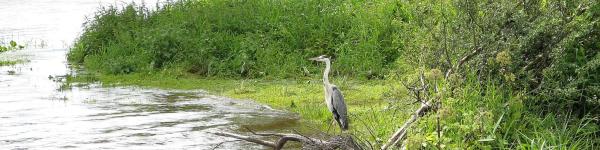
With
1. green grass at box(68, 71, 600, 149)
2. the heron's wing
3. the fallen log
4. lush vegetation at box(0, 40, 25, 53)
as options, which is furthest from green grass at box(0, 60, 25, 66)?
the fallen log

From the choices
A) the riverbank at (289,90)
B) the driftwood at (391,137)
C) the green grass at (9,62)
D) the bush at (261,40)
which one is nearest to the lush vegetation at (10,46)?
the green grass at (9,62)

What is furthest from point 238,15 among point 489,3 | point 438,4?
point 489,3

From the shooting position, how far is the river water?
983 cm

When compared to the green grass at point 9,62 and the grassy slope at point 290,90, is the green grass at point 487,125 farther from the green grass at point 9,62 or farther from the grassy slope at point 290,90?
the green grass at point 9,62

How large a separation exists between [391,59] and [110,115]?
14.4 feet

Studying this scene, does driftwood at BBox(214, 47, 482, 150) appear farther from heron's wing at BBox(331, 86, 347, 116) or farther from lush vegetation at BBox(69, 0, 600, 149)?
heron's wing at BBox(331, 86, 347, 116)

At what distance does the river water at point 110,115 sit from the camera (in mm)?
9828

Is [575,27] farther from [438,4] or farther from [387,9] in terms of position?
[387,9]

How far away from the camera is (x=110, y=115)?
1145cm

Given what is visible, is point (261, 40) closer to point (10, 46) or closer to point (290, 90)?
point (290, 90)

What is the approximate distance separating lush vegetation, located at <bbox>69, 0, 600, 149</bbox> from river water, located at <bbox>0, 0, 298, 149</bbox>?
556mm

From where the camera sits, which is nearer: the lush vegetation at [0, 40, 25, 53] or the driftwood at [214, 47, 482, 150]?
the driftwood at [214, 47, 482, 150]

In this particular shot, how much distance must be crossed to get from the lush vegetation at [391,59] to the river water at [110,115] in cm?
56

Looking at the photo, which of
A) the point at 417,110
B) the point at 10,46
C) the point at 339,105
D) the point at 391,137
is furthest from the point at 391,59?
the point at 10,46
